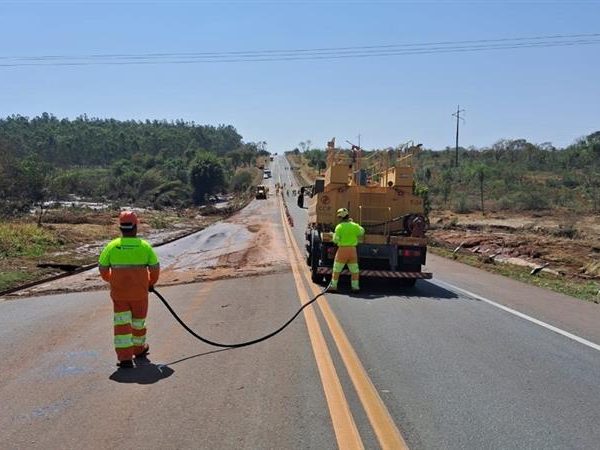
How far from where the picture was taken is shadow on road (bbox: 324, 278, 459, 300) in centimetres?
1322

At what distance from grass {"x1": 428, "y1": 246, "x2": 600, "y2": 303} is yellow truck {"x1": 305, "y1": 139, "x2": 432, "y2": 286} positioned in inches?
157

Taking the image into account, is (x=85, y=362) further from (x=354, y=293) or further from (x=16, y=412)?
(x=354, y=293)

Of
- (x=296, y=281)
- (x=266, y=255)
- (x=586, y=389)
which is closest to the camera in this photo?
(x=586, y=389)

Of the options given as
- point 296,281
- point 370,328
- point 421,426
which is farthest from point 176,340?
point 296,281

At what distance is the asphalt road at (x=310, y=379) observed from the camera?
16.3 ft

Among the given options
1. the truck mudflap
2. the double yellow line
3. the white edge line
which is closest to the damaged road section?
the truck mudflap

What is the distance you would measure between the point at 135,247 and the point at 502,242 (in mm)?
24745

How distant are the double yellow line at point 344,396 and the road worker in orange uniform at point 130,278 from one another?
2.07m

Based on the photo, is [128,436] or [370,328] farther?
[370,328]

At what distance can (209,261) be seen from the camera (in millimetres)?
21141

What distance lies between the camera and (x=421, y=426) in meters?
5.14

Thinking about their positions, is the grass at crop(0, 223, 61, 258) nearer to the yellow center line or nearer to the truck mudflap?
the truck mudflap

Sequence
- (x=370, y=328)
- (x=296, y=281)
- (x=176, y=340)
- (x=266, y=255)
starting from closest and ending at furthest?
1. (x=176, y=340)
2. (x=370, y=328)
3. (x=296, y=281)
4. (x=266, y=255)

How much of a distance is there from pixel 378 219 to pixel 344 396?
372 inches
